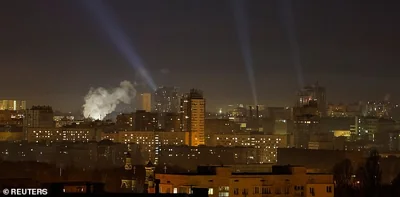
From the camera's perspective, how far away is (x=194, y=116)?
4970 inches

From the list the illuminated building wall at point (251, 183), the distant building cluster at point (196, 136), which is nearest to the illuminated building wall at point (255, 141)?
the distant building cluster at point (196, 136)

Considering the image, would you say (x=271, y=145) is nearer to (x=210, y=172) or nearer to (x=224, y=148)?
(x=224, y=148)

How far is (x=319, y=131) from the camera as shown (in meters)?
133

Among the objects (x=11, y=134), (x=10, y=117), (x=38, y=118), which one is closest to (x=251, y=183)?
(x=11, y=134)

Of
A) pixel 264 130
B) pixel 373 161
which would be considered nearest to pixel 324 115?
pixel 264 130

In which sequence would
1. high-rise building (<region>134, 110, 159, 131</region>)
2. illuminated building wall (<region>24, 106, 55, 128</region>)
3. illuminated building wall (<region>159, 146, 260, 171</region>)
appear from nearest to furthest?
1. illuminated building wall (<region>159, 146, 260, 171</region>)
2. high-rise building (<region>134, 110, 159, 131</region>)
3. illuminated building wall (<region>24, 106, 55, 128</region>)

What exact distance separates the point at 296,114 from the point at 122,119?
1993 centimetres

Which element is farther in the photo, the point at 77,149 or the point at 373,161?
the point at 77,149

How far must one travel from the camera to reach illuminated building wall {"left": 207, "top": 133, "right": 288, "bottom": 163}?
119m

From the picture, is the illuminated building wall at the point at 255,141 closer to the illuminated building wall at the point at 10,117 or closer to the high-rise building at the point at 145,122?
the high-rise building at the point at 145,122

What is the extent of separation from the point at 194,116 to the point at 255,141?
7.07m

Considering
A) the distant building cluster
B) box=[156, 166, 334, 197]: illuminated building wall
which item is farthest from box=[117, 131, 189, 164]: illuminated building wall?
box=[156, 166, 334, 197]: illuminated building wall

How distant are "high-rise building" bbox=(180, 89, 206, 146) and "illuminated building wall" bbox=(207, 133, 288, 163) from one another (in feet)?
5.64

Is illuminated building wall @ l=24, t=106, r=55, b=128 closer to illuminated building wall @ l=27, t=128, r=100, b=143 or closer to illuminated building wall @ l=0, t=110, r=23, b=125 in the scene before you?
illuminated building wall @ l=27, t=128, r=100, b=143
